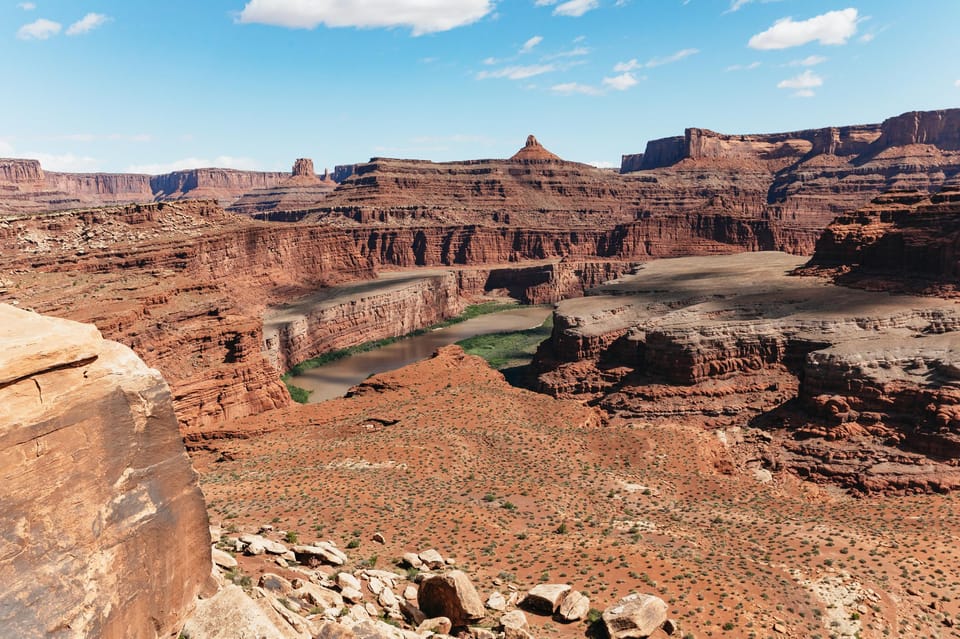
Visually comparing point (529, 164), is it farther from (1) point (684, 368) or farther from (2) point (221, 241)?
(1) point (684, 368)

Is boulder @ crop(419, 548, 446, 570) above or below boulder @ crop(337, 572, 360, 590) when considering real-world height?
below

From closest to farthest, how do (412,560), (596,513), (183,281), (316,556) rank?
(316,556) → (412,560) → (596,513) → (183,281)

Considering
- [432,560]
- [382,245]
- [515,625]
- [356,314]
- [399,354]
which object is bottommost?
[399,354]

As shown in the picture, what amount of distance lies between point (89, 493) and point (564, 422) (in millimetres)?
35604

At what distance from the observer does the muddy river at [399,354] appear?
69375 mm

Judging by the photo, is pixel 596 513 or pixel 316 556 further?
pixel 596 513

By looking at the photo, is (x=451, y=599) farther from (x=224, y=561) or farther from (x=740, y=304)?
(x=740, y=304)

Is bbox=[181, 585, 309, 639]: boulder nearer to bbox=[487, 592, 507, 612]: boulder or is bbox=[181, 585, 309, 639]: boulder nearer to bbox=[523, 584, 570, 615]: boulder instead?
bbox=[487, 592, 507, 612]: boulder

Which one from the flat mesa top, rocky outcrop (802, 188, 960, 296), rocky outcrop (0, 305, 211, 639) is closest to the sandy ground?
rocky outcrop (0, 305, 211, 639)

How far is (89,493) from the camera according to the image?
28.1ft

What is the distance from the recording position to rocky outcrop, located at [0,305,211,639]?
25.5 feet

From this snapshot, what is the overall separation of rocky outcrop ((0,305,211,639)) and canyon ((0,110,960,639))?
5 centimetres

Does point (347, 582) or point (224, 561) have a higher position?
point (224, 561)

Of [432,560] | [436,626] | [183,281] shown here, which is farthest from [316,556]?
[183,281]
